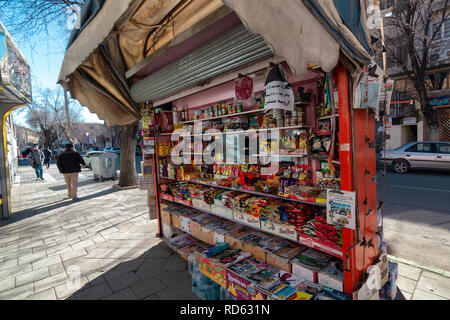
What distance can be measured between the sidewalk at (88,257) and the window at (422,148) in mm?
11538

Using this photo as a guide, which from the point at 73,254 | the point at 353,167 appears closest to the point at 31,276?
the point at 73,254

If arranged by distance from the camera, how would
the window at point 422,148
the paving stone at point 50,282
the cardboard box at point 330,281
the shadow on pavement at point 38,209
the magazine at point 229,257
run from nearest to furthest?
the cardboard box at point 330,281, the magazine at point 229,257, the paving stone at point 50,282, the shadow on pavement at point 38,209, the window at point 422,148

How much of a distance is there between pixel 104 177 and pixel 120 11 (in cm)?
1173

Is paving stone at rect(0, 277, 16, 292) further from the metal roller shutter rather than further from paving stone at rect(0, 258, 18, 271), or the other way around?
the metal roller shutter

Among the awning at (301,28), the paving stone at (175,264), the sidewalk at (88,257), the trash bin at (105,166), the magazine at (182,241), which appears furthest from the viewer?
the trash bin at (105,166)

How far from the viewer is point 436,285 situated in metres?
2.78

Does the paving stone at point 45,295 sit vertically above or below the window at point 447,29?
below

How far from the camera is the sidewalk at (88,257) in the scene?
3080 millimetres

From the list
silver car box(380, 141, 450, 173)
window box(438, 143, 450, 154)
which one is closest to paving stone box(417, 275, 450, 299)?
silver car box(380, 141, 450, 173)

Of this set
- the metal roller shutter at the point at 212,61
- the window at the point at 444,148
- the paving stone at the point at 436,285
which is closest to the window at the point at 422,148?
the window at the point at 444,148

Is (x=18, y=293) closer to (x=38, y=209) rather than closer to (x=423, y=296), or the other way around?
(x=423, y=296)

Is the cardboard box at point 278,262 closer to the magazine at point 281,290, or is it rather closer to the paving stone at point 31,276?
the magazine at point 281,290
